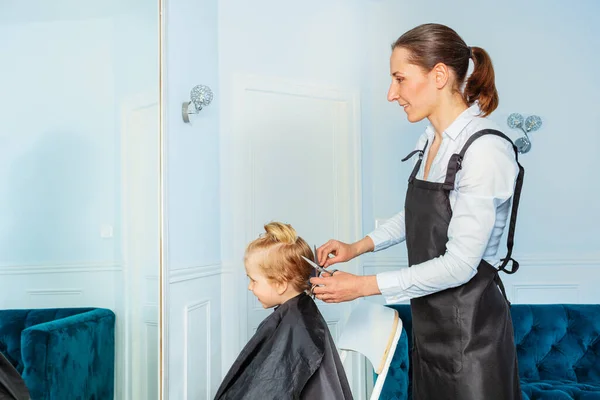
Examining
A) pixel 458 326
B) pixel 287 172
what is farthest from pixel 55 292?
pixel 287 172

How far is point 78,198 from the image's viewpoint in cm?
159

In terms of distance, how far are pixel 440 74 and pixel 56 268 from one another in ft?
3.66

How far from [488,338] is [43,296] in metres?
1.09

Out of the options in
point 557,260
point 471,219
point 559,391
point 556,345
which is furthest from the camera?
point 557,260

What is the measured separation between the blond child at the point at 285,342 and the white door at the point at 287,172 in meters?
1.47

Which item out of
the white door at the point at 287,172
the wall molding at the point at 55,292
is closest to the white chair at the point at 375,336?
the wall molding at the point at 55,292

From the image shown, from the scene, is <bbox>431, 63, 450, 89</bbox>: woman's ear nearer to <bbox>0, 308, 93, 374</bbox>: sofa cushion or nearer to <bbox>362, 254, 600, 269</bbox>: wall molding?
<bbox>0, 308, 93, 374</bbox>: sofa cushion

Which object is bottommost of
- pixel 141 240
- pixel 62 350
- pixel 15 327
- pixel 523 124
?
pixel 62 350

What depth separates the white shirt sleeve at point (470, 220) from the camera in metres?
1.56

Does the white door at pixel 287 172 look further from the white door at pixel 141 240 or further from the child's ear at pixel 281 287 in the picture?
the child's ear at pixel 281 287

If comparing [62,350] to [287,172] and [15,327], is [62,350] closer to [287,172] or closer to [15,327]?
[15,327]

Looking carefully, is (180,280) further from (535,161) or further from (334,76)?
(535,161)

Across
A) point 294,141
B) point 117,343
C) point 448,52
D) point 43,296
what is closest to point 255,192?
point 294,141

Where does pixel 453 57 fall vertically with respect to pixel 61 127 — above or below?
above
